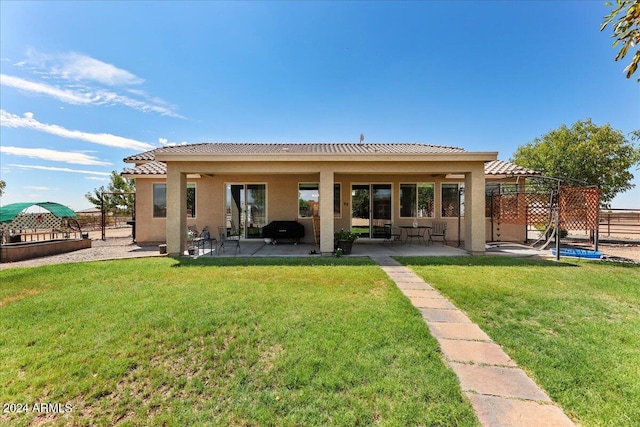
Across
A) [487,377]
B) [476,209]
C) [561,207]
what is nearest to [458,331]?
[487,377]

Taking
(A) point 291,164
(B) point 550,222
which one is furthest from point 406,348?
(B) point 550,222

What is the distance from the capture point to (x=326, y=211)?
9.52 meters

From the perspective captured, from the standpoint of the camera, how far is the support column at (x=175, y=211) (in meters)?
9.24

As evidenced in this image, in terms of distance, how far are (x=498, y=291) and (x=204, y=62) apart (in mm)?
14086

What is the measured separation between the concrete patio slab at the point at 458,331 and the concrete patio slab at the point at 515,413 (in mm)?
1195

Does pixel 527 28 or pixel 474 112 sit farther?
pixel 474 112

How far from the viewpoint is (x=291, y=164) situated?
946 cm

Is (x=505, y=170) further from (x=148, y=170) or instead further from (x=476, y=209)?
(x=148, y=170)

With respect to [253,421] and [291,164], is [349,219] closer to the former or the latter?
[291,164]

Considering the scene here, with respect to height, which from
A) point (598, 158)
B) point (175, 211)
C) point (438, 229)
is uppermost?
point (598, 158)

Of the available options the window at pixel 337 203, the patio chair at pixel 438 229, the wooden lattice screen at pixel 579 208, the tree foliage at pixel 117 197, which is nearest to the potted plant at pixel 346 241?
the window at pixel 337 203

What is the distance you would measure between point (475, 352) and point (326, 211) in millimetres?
6706

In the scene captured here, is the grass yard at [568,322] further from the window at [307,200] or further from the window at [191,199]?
the window at [191,199]

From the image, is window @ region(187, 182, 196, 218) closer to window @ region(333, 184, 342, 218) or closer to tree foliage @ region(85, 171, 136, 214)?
window @ region(333, 184, 342, 218)
